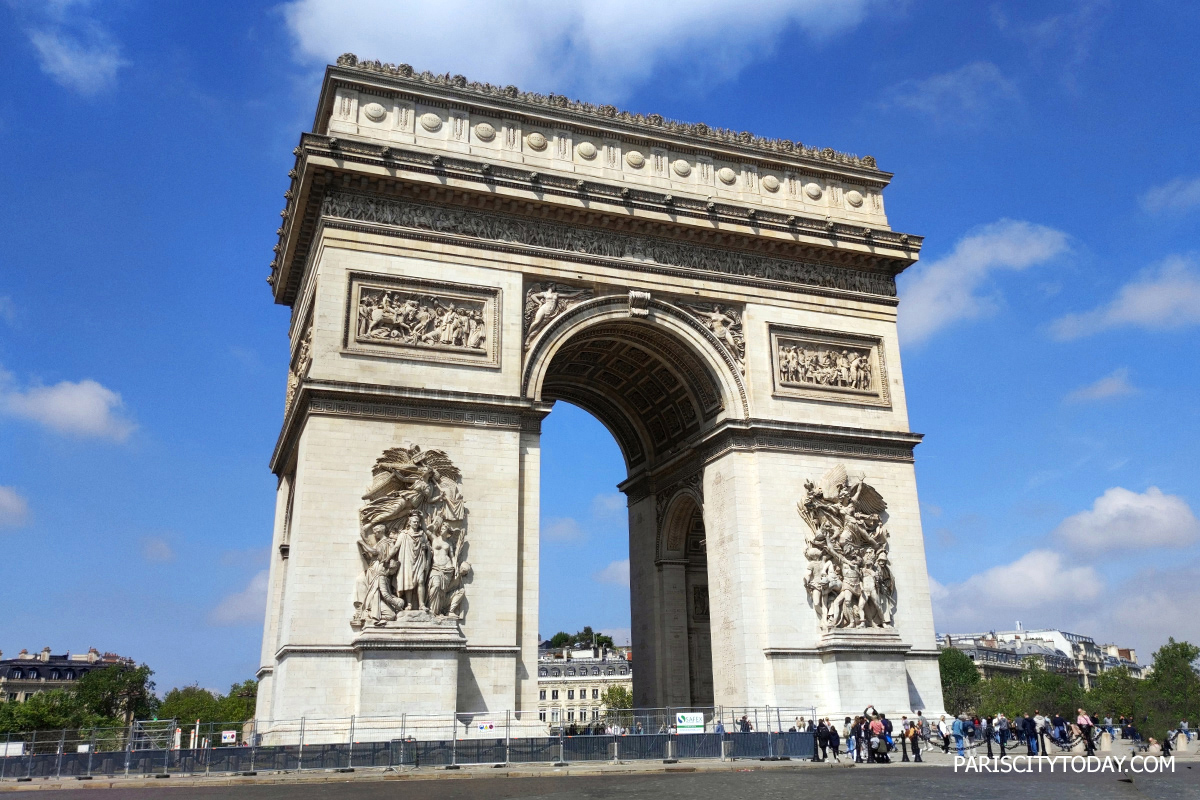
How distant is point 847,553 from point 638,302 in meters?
8.13

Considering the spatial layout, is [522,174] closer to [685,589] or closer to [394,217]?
[394,217]

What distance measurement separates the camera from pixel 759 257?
27281 mm

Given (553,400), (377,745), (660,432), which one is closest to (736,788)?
(377,745)

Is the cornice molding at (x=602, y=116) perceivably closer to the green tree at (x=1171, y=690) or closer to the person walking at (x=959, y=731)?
the person walking at (x=959, y=731)

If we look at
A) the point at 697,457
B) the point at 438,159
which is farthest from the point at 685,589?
the point at 438,159

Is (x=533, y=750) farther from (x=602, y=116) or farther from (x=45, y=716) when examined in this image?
(x=45, y=716)

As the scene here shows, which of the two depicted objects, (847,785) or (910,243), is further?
(910,243)

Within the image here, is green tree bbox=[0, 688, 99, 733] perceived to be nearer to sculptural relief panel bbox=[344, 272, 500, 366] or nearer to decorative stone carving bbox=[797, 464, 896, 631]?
sculptural relief panel bbox=[344, 272, 500, 366]

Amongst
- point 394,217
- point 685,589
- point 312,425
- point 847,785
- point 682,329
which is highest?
point 394,217

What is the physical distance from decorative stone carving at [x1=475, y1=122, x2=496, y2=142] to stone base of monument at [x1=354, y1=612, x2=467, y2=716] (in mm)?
12077

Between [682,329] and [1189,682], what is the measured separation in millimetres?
72344

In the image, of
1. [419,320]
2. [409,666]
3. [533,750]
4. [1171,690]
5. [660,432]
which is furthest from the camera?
[1171,690]

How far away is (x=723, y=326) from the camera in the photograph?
26.5 metres

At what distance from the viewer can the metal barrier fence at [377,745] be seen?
1842 cm
